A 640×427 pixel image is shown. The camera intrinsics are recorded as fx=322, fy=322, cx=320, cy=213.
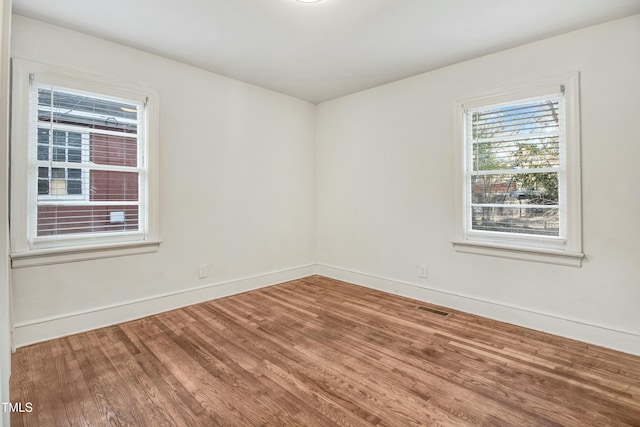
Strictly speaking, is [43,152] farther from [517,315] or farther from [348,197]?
[517,315]

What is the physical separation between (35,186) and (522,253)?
4.09 metres

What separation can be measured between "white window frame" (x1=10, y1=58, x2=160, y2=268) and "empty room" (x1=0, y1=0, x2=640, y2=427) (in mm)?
16

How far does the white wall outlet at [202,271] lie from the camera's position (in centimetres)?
349

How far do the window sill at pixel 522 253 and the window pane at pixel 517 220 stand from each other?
0.56 feet

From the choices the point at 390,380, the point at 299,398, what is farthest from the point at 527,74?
the point at 299,398

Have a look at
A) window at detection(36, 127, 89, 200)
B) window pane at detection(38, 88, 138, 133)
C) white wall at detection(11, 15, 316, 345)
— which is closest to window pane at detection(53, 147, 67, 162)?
window at detection(36, 127, 89, 200)

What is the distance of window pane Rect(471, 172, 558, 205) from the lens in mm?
2792

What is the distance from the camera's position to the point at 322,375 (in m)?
2.10

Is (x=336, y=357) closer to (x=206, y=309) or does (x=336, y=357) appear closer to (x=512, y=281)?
(x=206, y=309)

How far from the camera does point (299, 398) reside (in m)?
1.86

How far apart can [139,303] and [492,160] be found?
11.9 ft

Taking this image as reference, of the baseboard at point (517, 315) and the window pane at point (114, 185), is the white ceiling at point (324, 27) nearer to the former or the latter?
the window pane at point (114, 185)

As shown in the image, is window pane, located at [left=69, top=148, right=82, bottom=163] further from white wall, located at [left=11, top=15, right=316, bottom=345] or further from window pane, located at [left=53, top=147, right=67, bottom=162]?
white wall, located at [left=11, top=15, right=316, bottom=345]

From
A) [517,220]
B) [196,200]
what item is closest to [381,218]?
[517,220]
